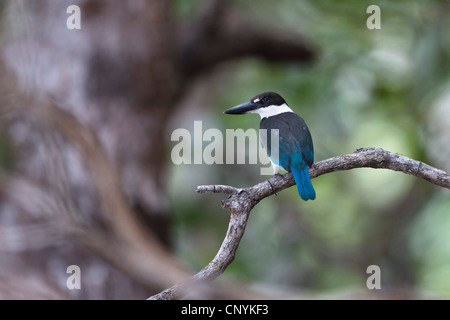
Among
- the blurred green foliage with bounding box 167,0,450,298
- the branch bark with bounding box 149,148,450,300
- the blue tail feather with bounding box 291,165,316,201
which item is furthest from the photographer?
the blurred green foliage with bounding box 167,0,450,298

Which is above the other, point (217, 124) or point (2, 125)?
point (217, 124)

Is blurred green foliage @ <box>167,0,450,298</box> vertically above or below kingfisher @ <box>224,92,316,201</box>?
above

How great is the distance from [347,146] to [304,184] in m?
4.18

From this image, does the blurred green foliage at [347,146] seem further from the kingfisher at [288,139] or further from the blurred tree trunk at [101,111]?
the kingfisher at [288,139]

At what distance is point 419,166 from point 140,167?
2.98 m

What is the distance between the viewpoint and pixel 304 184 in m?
1.23

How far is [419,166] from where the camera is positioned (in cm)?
117

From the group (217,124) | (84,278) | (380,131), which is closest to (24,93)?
(84,278)

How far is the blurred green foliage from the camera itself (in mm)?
4406

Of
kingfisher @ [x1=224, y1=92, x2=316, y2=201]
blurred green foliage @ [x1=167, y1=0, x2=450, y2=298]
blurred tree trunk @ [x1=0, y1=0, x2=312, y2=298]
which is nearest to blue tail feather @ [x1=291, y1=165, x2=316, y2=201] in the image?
kingfisher @ [x1=224, y1=92, x2=316, y2=201]

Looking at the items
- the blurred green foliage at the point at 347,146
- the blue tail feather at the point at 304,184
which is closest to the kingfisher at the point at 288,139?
the blue tail feather at the point at 304,184

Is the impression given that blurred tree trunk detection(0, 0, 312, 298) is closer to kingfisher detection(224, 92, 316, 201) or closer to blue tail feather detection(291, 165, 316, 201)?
kingfisher detection(224, 92, 316, 201)

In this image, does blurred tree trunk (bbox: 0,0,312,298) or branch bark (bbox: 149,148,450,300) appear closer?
branch bark (bbox: 149,148,450,300)
